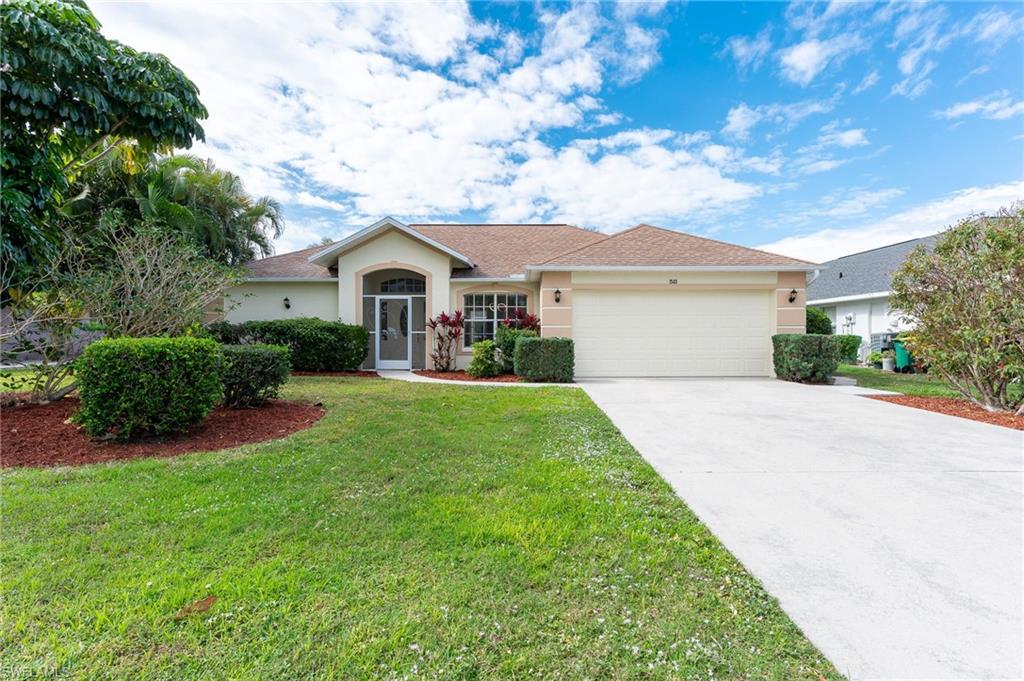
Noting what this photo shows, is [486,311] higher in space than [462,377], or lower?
higher

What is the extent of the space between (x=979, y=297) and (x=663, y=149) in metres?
8.74

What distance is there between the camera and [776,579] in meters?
2.46

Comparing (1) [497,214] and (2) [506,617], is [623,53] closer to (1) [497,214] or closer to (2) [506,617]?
(1) [497,214]

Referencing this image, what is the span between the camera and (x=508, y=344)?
39.2 ft

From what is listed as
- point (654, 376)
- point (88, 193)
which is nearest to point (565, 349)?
point (654, 376)

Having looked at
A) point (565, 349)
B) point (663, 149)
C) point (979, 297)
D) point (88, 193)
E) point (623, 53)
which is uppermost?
point (623, 53)

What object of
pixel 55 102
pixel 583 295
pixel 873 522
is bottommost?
pixel 873 522

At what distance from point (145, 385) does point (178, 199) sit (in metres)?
13.2

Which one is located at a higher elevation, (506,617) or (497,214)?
(497,214)

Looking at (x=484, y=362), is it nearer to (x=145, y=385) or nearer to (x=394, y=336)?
(x=394, y=336)

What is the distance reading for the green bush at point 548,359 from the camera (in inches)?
422

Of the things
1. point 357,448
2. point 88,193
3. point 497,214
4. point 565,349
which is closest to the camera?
point 357,448

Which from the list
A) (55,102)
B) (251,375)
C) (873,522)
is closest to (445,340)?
(251,375)

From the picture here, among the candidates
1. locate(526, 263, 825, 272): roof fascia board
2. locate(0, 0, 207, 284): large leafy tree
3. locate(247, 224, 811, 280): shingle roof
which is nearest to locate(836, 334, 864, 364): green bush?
locate(526, 263, 825, 272): roof fascia board
